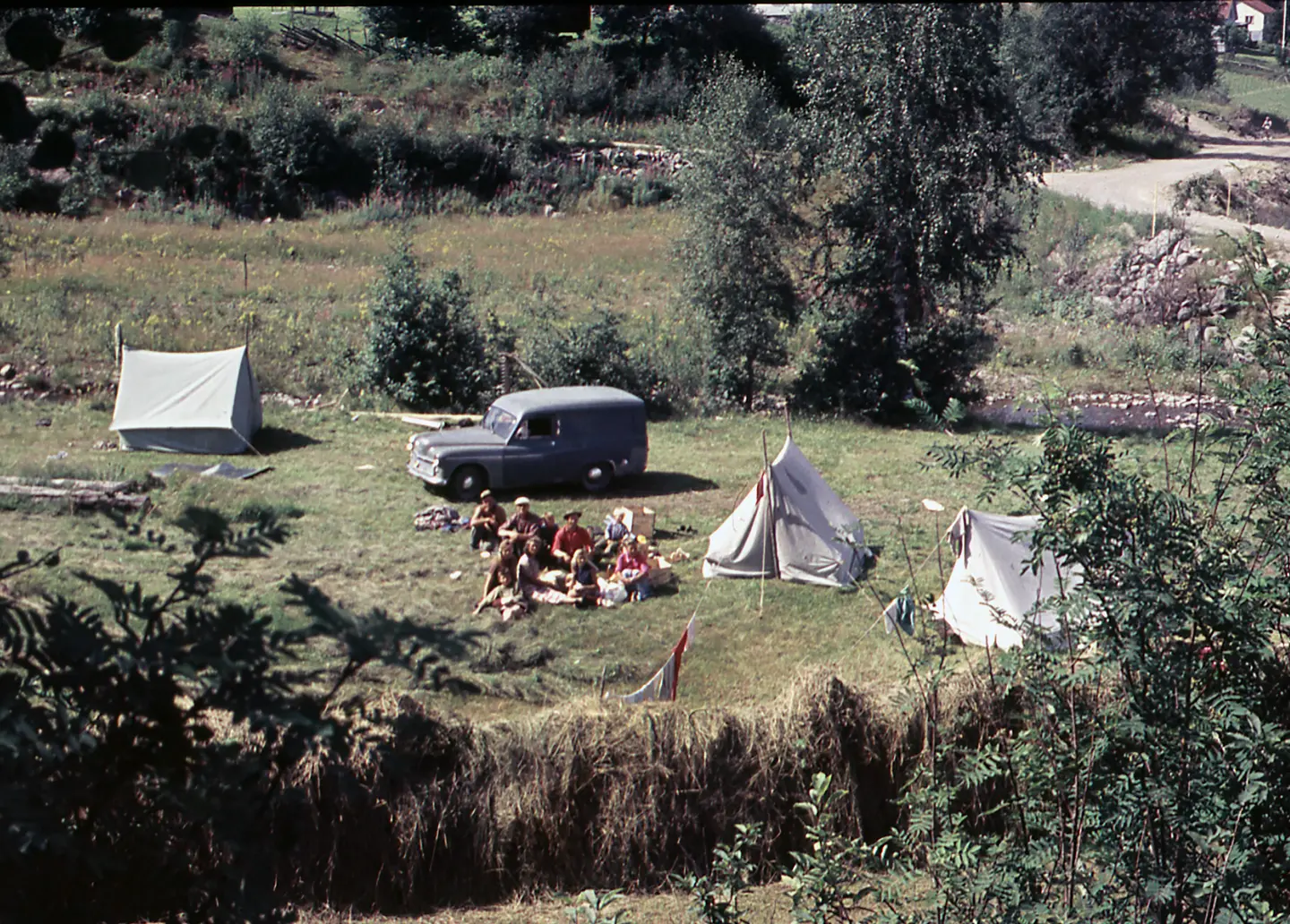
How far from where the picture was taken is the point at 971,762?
17.1 feet

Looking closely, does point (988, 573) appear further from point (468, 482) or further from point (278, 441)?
point (278, 441)

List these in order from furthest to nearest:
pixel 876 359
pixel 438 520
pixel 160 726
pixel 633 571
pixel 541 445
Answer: pixel 876 359
pixel 541 445
pixel 438 520
pixel 633 571
pixel 160 726

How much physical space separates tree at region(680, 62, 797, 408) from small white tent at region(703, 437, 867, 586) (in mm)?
8142

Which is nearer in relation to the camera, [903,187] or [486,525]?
[486,525]

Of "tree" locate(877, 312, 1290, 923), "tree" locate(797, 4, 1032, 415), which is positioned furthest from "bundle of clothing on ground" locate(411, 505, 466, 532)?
"tree" locate(877, 312, 1290, 923)

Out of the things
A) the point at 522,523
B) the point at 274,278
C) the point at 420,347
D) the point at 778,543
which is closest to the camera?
the point at 522,523

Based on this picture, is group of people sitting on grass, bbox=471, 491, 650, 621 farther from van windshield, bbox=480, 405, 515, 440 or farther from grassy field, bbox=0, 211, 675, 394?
grassy field, bbox=0, 211, 675, 394

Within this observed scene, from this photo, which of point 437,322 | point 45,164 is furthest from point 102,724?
point 437,322

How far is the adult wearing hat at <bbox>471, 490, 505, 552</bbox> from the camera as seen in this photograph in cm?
1472

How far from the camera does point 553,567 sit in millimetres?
14109

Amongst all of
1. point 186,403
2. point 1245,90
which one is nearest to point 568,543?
point 186,403

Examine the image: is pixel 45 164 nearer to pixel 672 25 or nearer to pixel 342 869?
pixel 342 869

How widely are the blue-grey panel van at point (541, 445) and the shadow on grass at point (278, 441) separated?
101 inches

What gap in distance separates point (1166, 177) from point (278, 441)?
98.6ft
